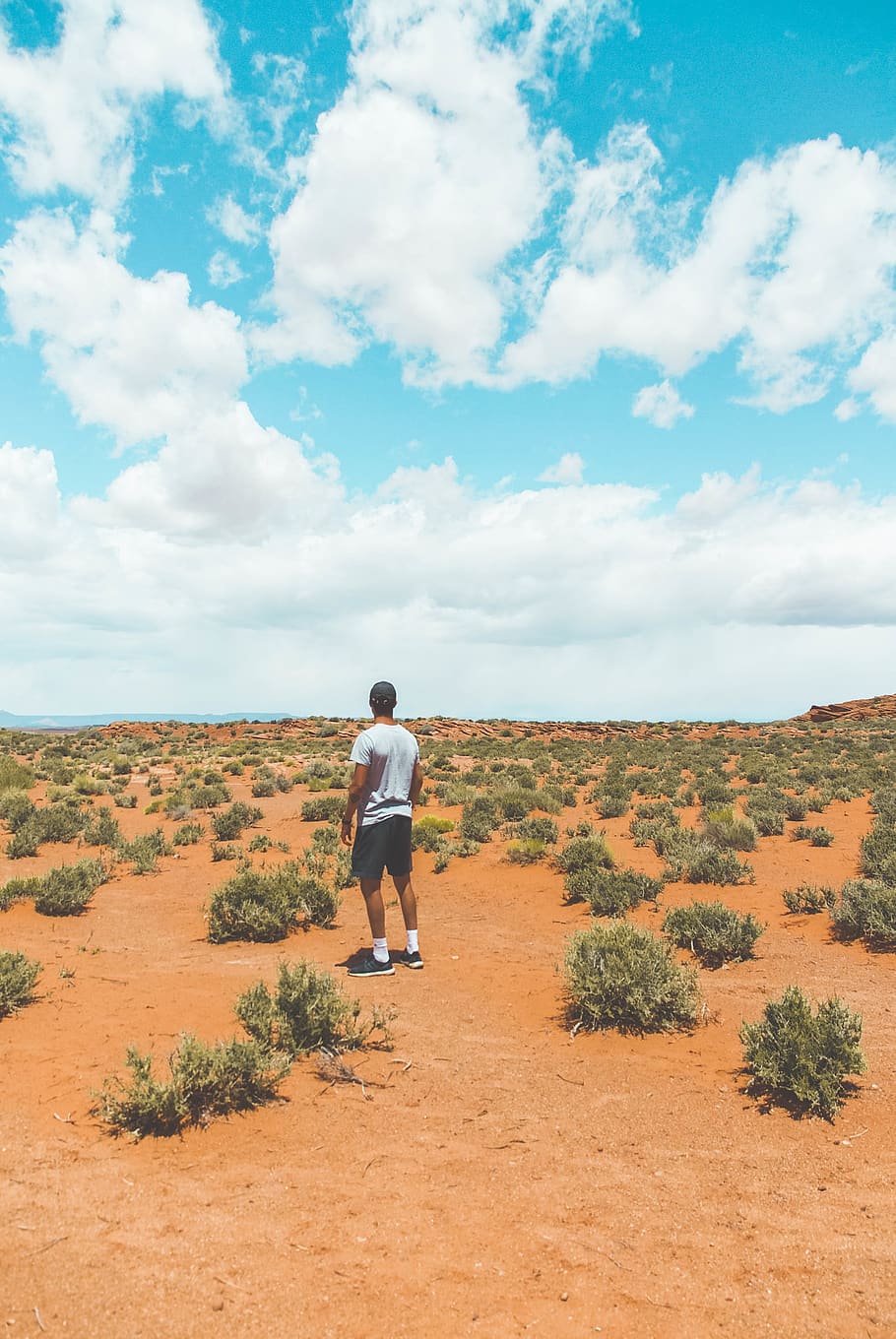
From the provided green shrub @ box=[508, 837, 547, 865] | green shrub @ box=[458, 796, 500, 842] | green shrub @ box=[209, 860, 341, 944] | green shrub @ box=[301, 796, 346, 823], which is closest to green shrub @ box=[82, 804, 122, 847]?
green shrub @ box=[301, 796, 346, 823]

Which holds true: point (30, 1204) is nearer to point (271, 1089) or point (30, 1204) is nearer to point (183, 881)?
point (271, 1089)

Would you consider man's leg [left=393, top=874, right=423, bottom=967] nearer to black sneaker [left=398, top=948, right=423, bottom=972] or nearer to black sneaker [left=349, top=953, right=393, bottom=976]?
black sneaker [left=398, top=948, right=423, bottom=972]

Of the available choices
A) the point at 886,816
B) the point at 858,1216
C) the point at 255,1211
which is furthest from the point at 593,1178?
the point at 886,816

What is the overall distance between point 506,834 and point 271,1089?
988 centimetres

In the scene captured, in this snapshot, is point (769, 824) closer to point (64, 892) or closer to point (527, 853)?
point (527, 853)

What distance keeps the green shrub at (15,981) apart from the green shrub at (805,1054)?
5888 millimetres

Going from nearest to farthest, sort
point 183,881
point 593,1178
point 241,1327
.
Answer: point 241,1327, point 593,1178, point 183,881

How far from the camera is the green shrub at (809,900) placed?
9461mm

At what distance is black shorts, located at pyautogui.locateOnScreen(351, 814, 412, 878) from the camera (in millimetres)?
6996

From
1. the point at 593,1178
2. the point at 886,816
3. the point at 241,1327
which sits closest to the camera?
the point at 241,1327

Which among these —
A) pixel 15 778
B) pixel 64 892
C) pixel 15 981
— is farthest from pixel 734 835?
pixel 15 778

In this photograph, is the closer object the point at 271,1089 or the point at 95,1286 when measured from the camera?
the point at 95,1286

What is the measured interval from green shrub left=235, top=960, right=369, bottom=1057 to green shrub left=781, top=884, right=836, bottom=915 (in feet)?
21.3

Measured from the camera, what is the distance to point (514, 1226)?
360 cm
